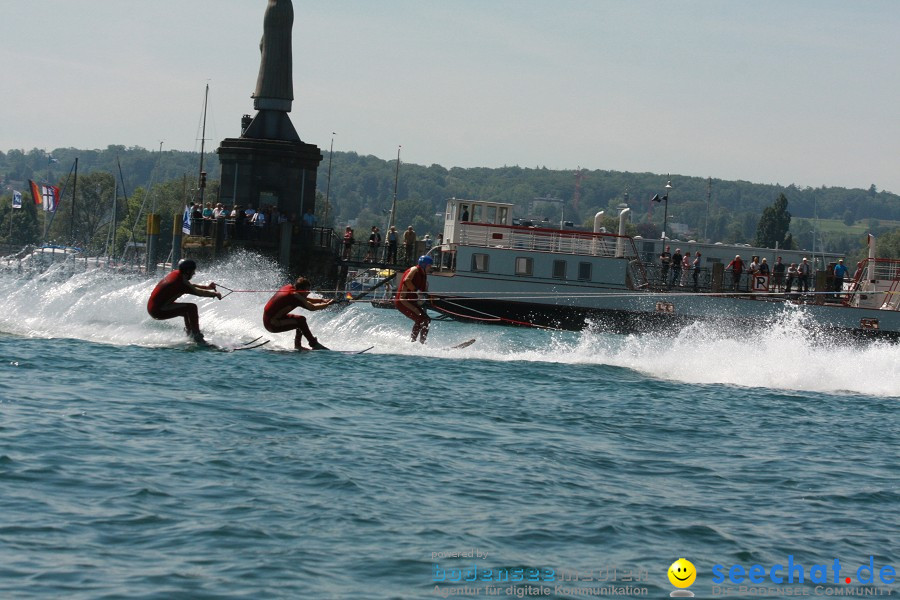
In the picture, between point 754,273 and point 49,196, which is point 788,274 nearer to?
point 754,273

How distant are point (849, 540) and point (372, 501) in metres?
4.57

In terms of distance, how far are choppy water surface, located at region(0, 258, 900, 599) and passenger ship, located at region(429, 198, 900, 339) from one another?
22.6m

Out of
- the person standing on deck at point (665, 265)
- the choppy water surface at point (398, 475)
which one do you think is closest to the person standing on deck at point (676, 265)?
the person standing on deck at point (665, 265)

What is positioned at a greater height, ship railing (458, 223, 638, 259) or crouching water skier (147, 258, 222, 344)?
ship railing (458, 223, 638, 259)

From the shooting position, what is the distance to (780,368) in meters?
24.9

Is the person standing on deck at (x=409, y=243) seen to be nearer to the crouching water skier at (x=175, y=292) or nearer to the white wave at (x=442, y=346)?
the white wave at (x=442, y=346)

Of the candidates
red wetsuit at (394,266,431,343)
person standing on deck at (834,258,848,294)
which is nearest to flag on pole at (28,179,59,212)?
person standing on deck at (834,258,848,294)

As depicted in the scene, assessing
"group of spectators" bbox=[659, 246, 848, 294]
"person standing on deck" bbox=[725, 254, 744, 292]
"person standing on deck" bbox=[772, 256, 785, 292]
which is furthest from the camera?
"person standing on deck" bbox=[725, 254, 744, 292]

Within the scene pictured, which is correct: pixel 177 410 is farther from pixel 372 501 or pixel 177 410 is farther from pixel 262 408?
pixel 372 501

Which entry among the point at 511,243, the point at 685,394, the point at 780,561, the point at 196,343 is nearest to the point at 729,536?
the point at 780,561

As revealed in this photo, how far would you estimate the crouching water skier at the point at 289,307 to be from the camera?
75.0 feet

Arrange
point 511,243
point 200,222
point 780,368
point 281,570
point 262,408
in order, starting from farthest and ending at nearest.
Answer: point 200,222, point 511,243, point 780,368, point 262,408, point 281,570

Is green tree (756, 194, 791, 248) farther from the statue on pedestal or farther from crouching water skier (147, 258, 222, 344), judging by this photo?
crouching water skier (147, 258, 222, 344)

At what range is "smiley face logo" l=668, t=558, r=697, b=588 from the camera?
9.49m
